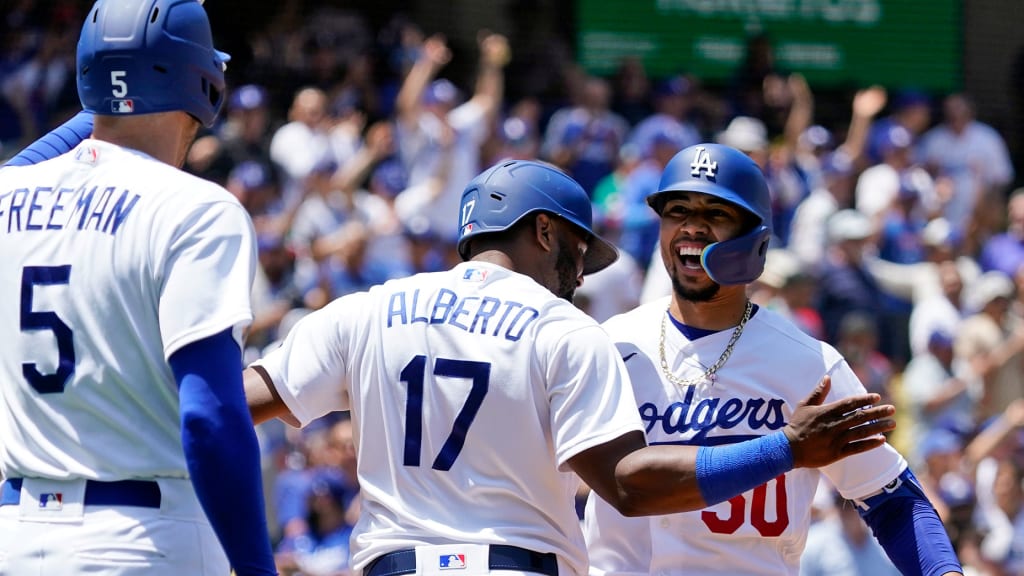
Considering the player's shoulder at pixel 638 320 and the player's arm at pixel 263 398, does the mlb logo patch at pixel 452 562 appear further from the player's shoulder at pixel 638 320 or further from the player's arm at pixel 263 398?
the player's shoulder at pixel 638 320

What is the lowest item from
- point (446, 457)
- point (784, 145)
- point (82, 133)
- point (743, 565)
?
point (743, 565)

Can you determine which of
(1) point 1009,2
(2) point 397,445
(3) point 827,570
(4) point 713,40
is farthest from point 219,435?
(1) point 1009,2

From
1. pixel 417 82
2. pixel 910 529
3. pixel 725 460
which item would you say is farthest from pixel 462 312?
pixel 417 82

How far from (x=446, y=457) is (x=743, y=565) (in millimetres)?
963

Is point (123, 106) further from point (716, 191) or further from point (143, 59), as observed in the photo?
point (716, 191)

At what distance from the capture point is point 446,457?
3396 millimetres

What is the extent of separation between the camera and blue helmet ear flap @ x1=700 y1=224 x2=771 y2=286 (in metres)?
4.01

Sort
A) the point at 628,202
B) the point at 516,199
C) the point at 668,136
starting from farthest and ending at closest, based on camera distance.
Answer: the point at 668,136
the point at 628,202
the point at 516,199

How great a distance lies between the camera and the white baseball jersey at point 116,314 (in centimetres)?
288

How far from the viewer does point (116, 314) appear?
115 inches

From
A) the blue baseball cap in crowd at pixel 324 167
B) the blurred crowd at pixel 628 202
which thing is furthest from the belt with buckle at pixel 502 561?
the blue baseball cap in crowd at pixel 324 167

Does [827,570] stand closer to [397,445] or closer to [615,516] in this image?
[615,516]

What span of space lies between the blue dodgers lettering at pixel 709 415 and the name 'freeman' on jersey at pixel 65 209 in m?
1.62

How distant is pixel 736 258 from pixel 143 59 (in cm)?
171
